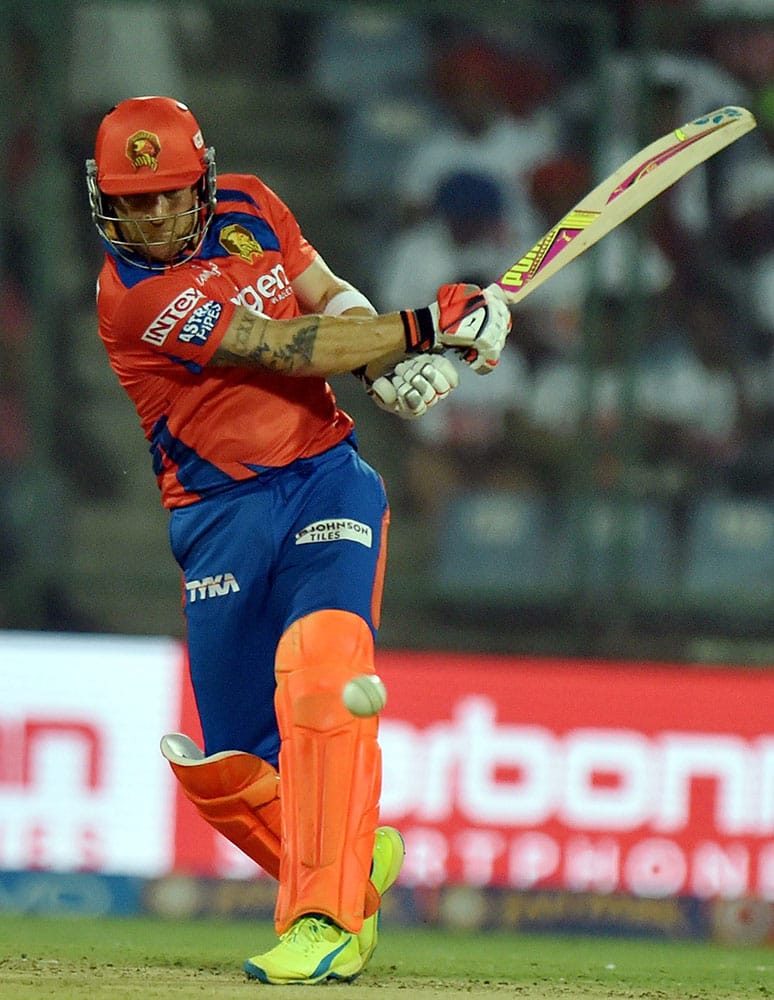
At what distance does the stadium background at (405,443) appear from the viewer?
7.82 m

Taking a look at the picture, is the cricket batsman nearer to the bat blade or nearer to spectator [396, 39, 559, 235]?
the bat blade

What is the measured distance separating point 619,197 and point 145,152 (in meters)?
1.40

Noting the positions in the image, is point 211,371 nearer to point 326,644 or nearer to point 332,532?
point 332,532

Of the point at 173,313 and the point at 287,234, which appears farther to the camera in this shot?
the point at 287,234

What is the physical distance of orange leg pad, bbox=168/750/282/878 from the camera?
4340 mm

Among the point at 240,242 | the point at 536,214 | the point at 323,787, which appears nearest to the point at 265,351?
the point at 240,242

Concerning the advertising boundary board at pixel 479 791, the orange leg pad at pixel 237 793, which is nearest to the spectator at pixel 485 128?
the advertising boundary board at pixel 479 791

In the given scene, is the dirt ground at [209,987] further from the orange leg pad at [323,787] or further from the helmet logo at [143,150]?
the helmet logo at [143,150]

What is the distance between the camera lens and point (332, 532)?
4270mm

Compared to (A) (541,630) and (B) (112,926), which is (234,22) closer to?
(A) (541,630)

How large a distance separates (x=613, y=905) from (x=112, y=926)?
5.77ft

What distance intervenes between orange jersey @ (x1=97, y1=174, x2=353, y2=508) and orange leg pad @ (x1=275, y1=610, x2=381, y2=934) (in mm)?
496

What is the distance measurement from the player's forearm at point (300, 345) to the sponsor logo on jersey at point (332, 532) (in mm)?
344

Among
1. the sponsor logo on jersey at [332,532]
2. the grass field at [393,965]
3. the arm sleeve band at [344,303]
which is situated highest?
the arm sleeve band at [344,303]
